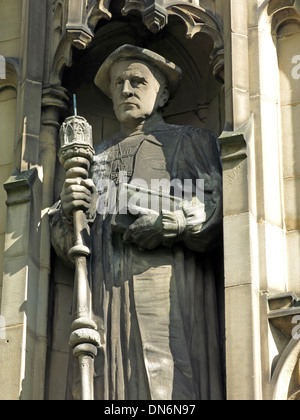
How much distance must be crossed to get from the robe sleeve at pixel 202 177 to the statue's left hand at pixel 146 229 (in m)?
0.19

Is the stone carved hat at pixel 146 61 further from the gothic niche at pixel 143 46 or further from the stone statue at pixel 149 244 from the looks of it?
the gothic niche at pixel 143 46

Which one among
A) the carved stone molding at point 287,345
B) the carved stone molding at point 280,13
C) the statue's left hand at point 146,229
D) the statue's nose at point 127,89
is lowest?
A: the carved stone molding at point 287,345

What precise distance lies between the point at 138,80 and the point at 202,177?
96cm

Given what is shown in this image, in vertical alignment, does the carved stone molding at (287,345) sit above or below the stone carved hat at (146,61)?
below

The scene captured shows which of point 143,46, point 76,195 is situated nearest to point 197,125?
point 143,46

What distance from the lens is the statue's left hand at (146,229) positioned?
12.2 m

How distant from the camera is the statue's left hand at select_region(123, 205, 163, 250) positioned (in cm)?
1221

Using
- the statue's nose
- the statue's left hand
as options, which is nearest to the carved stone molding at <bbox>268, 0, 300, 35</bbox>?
the statue's nose

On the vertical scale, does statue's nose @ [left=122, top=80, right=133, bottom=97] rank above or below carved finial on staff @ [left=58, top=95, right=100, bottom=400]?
above

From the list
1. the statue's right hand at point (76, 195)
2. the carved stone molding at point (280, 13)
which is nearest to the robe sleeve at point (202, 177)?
the statue's right hand at point (76, 195)

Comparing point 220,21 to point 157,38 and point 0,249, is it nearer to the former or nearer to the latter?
point 157,38

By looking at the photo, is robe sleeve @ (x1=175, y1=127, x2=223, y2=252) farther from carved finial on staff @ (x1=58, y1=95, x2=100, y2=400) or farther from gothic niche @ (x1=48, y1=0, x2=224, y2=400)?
carved finial on staff @ (x1=58, y1=95, x2=100, y2=400)

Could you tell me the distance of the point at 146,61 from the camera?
1302 cm

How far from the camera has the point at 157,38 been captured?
1368 cm
